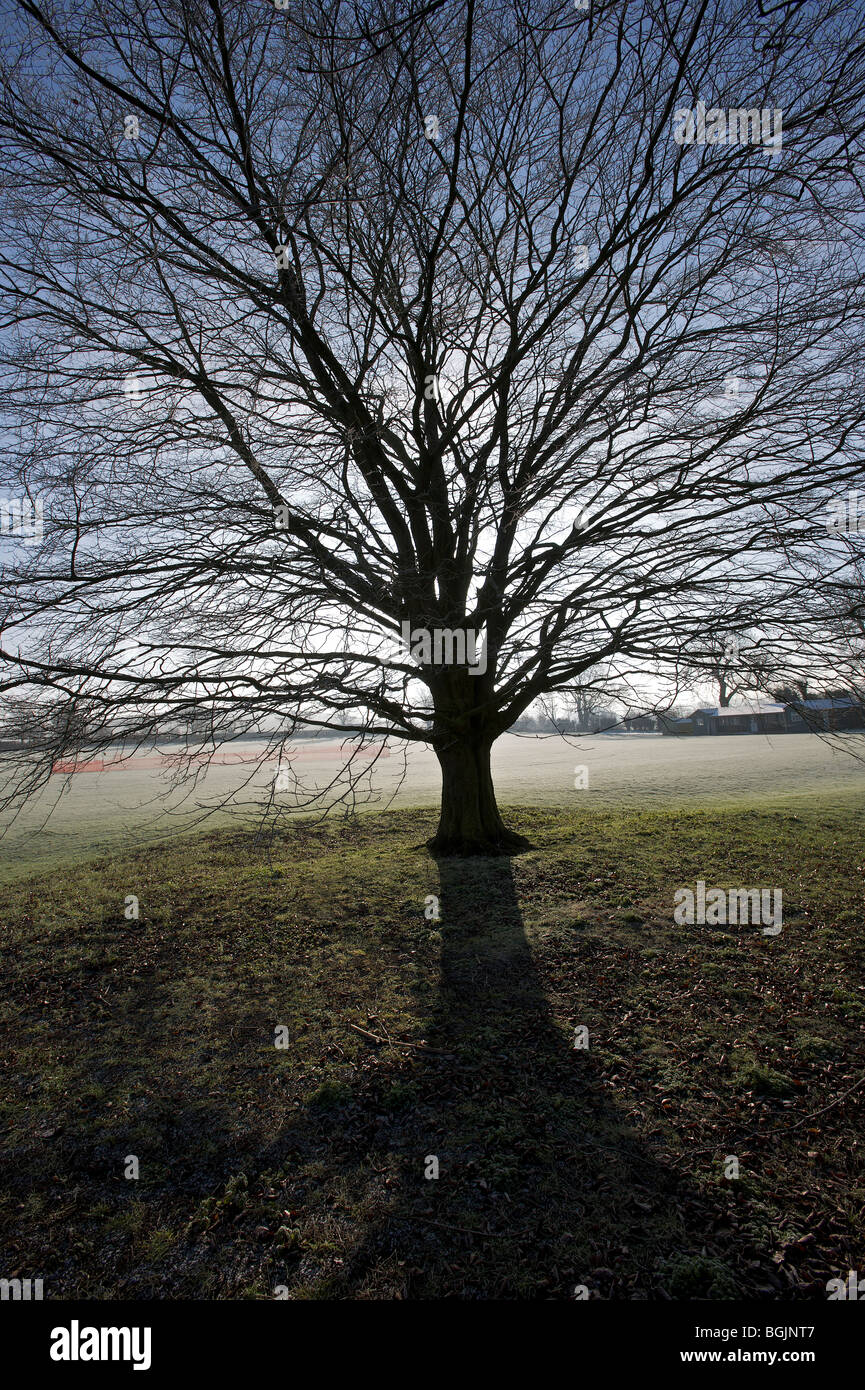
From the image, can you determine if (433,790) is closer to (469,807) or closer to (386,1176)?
Result: (469,807)

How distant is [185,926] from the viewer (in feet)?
21.7

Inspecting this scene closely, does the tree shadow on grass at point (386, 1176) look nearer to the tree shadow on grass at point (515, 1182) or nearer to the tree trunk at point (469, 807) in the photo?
the tree shadow on grass at point (515, 1182)

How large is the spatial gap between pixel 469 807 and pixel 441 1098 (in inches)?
210

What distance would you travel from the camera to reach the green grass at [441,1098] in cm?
249

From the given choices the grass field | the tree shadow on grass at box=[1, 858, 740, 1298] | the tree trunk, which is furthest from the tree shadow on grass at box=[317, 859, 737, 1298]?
the tree trunk

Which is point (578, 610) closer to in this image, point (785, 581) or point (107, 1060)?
point (785, 581)

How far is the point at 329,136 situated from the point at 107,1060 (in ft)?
23.5

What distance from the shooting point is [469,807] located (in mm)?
8766

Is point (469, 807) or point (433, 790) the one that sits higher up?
point (469, 807)

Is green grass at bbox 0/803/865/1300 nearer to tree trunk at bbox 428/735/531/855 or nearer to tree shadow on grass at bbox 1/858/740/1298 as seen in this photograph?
tree shadow on grass at bbox 1/858/740/1298

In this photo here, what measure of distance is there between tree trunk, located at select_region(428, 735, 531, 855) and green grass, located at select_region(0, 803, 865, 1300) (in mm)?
1745

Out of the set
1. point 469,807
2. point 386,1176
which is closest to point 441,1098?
point 386,1176

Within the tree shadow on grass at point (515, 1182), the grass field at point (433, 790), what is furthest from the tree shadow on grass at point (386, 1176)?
the grass field at point (433, 790)

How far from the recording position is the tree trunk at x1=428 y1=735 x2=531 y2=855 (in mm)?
8625
